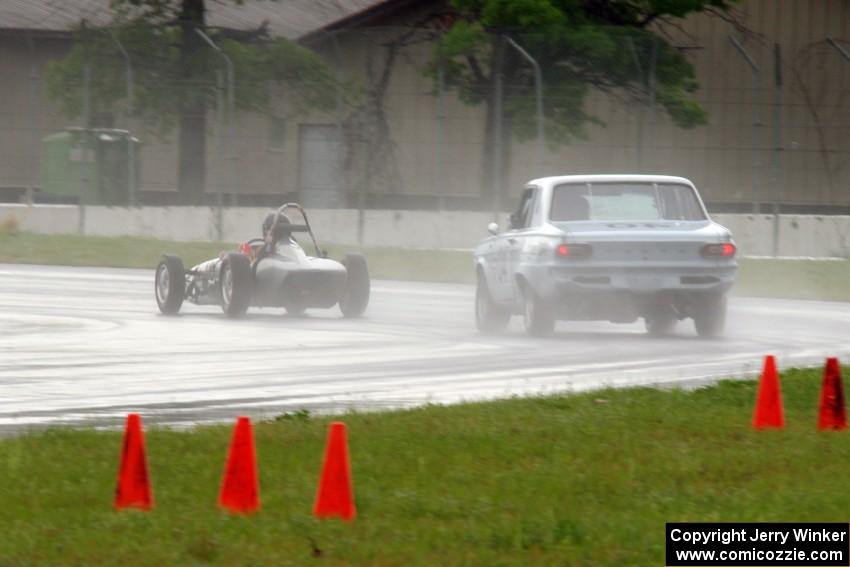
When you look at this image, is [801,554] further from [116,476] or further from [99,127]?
[99,127]

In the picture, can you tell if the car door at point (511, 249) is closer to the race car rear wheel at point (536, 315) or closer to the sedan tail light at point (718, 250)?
the race car rear wheel at point (536, 315)

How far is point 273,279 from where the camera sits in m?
19.0

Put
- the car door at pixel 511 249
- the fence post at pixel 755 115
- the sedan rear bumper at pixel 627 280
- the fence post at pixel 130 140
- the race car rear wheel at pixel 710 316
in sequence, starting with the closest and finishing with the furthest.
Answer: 1. the sedan rear bumper at pixel 627 280
2. the race car rear wheel at pixel 710 316
3. the car door at pixel 511 249
4. the fence post at pixel 755 115
5. the fence post at pixel 130 140

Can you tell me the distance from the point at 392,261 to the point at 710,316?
12783 millimetres

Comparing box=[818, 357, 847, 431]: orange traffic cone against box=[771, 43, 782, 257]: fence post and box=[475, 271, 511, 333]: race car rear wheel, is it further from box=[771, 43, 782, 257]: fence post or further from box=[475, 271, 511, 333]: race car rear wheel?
box=[771, 43, 782, 257]: fence post

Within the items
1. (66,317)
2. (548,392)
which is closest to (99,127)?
(66,317)

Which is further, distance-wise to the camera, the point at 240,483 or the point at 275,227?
the point at 275,227

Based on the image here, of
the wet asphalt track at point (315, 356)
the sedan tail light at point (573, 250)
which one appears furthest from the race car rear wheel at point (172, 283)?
the sedan tail light at point (573, 250)

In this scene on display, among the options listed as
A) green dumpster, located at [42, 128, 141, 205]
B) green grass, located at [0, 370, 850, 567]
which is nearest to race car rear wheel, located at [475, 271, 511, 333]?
green grass, located at [0, 370, 850, 567]

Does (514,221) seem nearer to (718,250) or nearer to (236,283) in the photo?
(718,250)

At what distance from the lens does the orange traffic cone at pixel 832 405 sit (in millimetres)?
9852

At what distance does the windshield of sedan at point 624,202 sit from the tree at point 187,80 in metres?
14.6

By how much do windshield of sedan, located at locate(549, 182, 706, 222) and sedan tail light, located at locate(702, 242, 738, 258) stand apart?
0.58 m

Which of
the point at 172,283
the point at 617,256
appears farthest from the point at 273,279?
the point at 617,256
